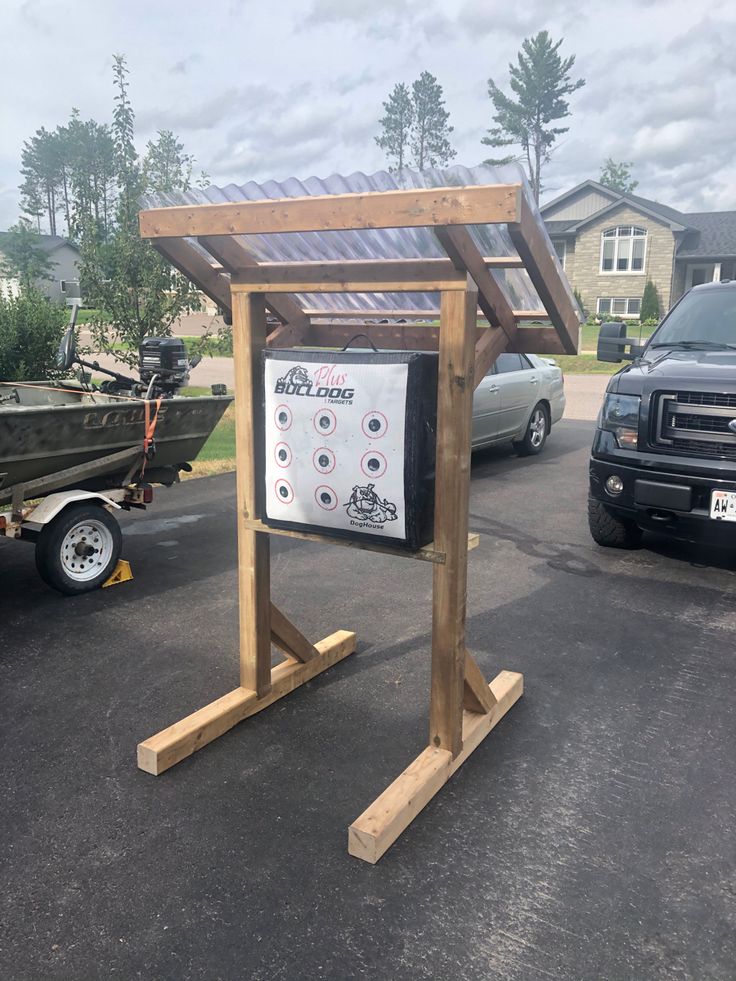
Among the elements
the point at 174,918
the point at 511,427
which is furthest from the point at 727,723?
the point at 511,427

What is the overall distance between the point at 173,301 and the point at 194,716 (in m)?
8.72

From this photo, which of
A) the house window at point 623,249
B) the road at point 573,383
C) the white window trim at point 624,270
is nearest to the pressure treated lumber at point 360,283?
the road at point 573,383

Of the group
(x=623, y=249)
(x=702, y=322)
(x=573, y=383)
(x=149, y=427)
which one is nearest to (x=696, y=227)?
(x=623, y=249)

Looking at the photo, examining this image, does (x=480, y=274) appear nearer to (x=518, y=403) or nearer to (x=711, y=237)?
(x=518, y=403)

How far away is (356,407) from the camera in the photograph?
9.99 feet

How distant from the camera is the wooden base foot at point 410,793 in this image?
2723 millimetres

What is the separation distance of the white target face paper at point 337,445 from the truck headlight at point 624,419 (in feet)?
10.0

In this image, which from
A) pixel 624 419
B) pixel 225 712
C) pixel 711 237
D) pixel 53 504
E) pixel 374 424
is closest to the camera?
pixel 374 424

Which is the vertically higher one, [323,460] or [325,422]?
[325,422]

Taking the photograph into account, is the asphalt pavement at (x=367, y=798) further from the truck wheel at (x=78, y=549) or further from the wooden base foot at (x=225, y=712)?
the truck wheel at (x=78, y=549)

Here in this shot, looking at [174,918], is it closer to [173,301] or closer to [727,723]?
[727,723]

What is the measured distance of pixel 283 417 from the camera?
327 centimetres

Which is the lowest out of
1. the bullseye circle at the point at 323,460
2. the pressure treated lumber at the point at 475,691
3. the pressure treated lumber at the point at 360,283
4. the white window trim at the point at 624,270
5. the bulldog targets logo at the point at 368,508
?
the pressure treated lumber at the point at 475,691

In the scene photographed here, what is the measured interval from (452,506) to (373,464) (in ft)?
1.14
